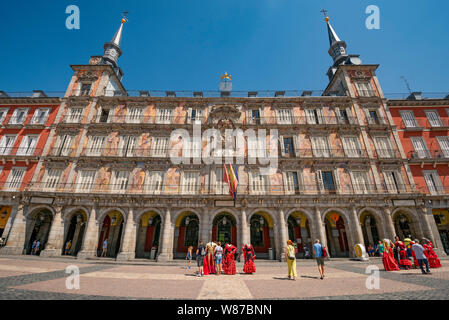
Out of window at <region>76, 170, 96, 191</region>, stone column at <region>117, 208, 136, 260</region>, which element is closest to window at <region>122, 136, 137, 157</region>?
window at <region>76, 170, 96, 191</region>

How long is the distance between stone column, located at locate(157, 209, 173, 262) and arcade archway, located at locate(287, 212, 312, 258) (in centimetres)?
1199

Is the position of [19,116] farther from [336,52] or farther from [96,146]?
[336,52]

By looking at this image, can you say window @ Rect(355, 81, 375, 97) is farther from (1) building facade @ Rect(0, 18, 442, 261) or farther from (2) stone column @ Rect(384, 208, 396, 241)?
(2) stone column @ Rect(384, 208, 396, 241)

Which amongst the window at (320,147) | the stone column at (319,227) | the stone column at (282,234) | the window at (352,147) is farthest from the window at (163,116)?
the window at (352,147)

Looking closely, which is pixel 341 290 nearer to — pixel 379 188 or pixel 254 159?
pixel 254 159

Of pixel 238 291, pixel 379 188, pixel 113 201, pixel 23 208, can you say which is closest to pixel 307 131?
pixel 379 188

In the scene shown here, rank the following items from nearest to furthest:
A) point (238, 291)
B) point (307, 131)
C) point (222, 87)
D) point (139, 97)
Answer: point (238, 291), point (307, 131), point (139, 97), point (222, 87)

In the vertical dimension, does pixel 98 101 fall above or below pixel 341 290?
above

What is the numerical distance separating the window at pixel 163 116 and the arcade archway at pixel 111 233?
10986 mm

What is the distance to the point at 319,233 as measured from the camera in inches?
686

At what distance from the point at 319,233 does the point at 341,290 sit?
1194 cm

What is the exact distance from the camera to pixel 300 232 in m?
19.5

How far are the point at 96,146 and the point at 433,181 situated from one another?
3576 cm

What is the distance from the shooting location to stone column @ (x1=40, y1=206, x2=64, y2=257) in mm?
16891
